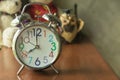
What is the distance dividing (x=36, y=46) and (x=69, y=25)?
31 cm

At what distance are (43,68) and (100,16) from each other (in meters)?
0.38

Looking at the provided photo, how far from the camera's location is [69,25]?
1157 mm

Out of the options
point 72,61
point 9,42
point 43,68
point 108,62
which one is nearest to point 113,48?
point 108,62

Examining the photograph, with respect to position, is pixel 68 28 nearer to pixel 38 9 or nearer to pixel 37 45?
pixel 38 9

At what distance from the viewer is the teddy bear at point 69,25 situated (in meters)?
1.15

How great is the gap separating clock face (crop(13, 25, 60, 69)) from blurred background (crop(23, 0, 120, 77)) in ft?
0.74

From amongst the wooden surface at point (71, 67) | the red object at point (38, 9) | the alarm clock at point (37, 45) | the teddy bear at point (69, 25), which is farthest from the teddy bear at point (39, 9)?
the alarm clock at point (37, 45)

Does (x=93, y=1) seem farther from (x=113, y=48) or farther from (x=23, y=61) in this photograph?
(x=23, y=61)

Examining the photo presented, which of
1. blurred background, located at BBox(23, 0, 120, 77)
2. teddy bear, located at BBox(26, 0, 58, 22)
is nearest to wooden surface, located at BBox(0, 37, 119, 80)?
blurred background, located at BBox(23, 0, 120, 77)

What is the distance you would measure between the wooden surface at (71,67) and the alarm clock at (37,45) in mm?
39

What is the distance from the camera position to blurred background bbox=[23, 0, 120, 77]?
96 cm

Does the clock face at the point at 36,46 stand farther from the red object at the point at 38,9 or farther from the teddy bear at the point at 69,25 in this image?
the red object at the point at 38,9

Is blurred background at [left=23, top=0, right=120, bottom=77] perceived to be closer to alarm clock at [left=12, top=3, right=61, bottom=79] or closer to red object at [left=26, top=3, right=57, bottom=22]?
red object at [left=26, top=3, right=57, bottom=22]

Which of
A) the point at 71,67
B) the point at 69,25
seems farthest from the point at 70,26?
the point at 71,67
